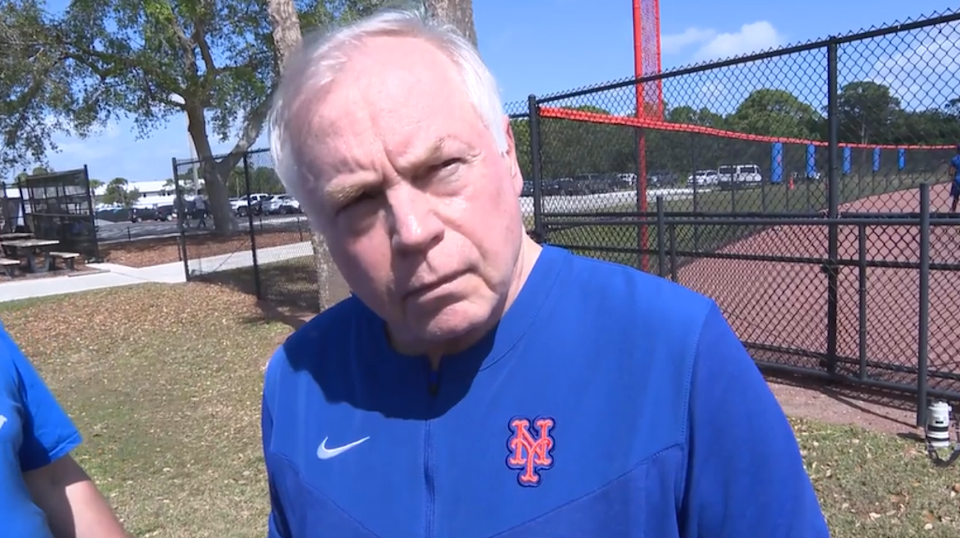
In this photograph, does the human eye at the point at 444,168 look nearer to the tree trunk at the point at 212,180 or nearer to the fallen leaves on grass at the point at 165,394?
the fallen leaves on grass at the point at 165,394

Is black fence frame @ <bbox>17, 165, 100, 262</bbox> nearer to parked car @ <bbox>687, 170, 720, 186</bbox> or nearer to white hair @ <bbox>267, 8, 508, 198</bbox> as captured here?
parked car @ <bbox>687, 170, 720, 186</bbox>

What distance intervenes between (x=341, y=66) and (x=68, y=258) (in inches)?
764

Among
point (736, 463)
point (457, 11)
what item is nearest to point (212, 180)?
point (457, 11)

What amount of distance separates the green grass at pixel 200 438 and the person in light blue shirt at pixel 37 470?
2.25 m

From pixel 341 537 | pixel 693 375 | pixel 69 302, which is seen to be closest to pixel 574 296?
pixel 693 375

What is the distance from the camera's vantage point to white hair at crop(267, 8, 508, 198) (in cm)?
124

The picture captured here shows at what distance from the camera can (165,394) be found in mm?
7215

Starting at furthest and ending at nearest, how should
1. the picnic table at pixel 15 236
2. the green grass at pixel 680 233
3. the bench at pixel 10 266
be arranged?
the picnic table at pixel 15 236 → the bench at pixel 10 266 → the green grass at pixel 680 233

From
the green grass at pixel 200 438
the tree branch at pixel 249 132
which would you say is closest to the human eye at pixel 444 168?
the green grass at pixel 200 438

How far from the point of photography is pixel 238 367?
7.89 meters

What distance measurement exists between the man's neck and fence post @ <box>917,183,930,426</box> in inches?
163

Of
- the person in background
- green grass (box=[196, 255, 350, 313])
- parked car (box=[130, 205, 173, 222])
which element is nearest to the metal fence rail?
green grass (box=[196, 255, 350, 313])

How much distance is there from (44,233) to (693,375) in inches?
892

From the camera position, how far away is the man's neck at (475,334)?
1278 millimetres
